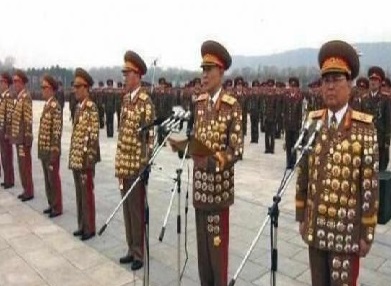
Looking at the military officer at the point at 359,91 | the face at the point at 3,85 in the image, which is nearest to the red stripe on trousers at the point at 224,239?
the military officer at the point at 359,91

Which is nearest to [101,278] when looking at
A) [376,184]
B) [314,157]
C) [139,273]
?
[139,273]

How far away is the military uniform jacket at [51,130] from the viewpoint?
22.1 ft

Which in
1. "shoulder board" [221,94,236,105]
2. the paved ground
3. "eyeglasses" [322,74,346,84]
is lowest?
the paved ground

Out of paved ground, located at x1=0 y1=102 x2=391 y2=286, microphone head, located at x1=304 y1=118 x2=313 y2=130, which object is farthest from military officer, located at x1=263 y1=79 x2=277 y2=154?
microphone head, located at x1=304 y1=118 x2=313 y2=130

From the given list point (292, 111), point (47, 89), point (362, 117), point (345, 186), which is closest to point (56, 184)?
point (47, 89)

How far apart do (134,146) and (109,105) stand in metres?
14.8

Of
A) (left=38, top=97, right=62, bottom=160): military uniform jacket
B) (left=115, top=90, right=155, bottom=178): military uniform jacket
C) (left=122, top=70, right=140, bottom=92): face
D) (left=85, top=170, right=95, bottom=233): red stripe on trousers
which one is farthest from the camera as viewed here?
(left=38, top=97, right=62, bottom=160): military uniform jacket

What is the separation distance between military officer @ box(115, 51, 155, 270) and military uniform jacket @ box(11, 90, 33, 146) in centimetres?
335

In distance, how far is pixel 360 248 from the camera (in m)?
2.91

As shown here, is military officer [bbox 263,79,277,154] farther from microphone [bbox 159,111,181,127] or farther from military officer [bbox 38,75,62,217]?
microphone [bbox 159,111,181,127]

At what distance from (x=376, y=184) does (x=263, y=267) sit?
2534 millimetres

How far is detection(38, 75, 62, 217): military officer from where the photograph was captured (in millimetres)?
6754

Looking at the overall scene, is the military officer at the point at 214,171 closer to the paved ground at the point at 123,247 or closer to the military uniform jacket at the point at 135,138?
the paved ground at the point at 123,247

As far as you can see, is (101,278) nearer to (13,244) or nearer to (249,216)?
(13,244)
